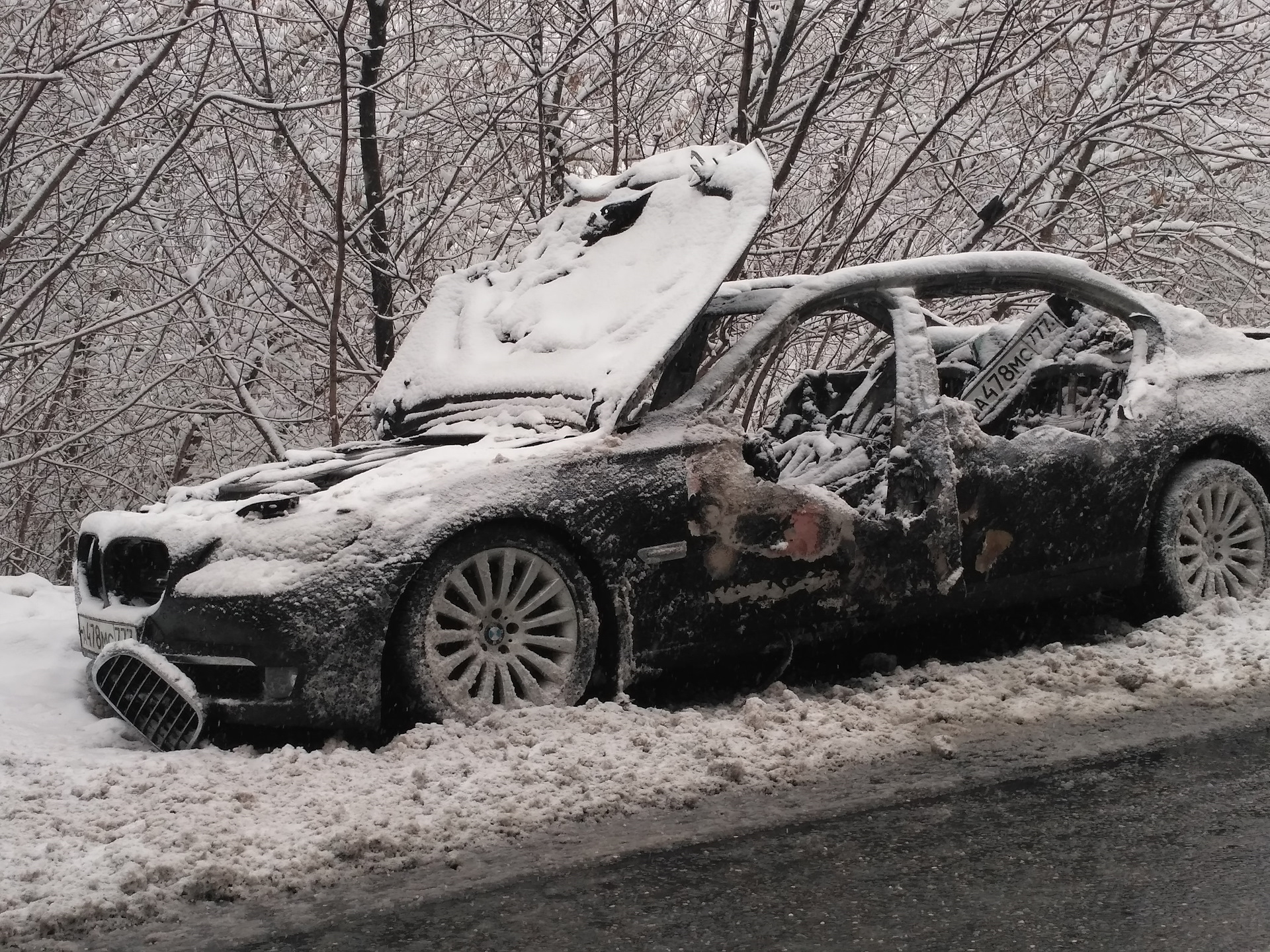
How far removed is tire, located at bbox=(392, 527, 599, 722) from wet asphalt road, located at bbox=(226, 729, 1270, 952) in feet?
3.72

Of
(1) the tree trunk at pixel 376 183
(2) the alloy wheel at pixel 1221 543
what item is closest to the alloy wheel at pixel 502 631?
(2) the alloy wheel at pixel 1221 543

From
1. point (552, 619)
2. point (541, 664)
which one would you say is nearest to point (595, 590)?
point (552, 619)

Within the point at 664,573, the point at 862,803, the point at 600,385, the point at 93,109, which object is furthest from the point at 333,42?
the point at 862,803

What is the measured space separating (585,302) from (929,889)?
3.07 m

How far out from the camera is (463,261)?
10.1 m

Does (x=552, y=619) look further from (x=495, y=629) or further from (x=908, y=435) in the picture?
(x=908, y=435)

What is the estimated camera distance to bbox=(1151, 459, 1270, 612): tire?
5.55 m

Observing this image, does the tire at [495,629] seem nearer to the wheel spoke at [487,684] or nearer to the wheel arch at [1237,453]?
the wheel spoke at [487,684]

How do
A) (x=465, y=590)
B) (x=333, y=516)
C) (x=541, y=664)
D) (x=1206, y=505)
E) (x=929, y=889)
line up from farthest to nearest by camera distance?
(x=1206, y=505) → (x=541, y=664) → (x=465, y=590) → (x=333, y=516) → (x=929, y=889)

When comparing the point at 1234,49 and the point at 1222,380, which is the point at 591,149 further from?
the point at 1222,380

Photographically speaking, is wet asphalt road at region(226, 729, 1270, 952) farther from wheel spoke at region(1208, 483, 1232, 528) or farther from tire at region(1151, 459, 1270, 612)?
wheel spoke at region(1208, 483, 1232, 528)

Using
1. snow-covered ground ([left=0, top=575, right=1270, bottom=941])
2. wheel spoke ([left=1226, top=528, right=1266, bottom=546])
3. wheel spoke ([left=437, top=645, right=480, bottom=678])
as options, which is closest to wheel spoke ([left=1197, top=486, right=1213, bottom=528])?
wheel spoke ([left=1226, top=528, right=1266, bottom=546])

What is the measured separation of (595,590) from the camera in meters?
4.50

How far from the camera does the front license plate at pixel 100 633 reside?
4.32m
